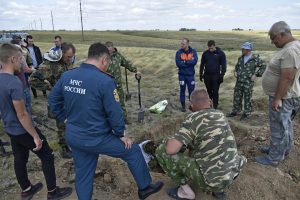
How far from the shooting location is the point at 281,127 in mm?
4852

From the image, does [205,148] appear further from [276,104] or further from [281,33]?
[281,33]

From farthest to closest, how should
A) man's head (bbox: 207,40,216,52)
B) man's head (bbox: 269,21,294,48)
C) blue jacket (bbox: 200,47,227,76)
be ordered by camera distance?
1. blue jacket (bbox: 200,47,227,76)
2. man's head (bbox: 207,40,216,52)
3. man's head (bbox: 269,21,294,48)

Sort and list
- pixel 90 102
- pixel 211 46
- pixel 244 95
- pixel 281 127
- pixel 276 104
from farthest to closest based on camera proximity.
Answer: pixel 211 46 < pixel 244 95 < pixel 281 127 < pixel 276 104 < pixel 90 102

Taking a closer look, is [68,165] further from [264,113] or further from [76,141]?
[264,113]

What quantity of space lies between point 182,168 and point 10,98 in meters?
2.31

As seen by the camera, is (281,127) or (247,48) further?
(247,48)

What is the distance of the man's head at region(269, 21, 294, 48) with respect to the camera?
4.44 m

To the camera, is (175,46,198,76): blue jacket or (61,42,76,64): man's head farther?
(175,46,198,76): blue jacket

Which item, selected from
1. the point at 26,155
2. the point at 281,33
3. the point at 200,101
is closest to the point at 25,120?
the point at 26,155

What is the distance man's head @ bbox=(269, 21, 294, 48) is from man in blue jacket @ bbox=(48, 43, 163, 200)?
8.21 ft

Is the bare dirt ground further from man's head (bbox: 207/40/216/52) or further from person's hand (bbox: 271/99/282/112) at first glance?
man's head (bbox: 207/40/216/52)

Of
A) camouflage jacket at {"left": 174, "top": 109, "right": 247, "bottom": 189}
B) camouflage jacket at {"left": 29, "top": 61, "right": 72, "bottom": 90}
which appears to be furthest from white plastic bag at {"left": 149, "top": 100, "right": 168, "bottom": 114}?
camouflage jacket at {"left": 174, "top": 109, "right": 247, "bottom": 189}

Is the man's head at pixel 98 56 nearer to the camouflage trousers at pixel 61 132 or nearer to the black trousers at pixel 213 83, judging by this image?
the camouflage trousers at pixel 61 132

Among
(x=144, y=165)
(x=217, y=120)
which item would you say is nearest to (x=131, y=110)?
(x=144, y=165)
